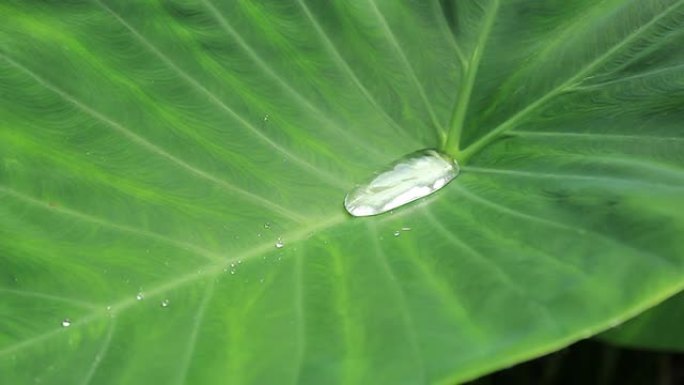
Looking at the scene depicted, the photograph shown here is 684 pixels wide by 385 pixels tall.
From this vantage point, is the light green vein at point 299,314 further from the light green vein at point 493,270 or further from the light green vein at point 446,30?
the light green vein at point 446,30

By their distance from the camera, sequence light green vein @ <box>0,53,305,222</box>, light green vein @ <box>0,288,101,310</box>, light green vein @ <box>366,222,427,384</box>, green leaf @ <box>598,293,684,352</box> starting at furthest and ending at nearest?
green leaf @ <box>598,293,684,352</box> → light green vein @ <box>0,53,305,222</box> → light green vein @ <box>0,288,101,310</box> → light green vein @ <box>366,222,427,384</box>

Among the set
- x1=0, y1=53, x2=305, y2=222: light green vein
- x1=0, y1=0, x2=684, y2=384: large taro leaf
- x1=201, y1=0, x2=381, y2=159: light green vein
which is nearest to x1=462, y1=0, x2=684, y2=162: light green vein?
x1=0, y1=0, x2=684, y2=384: large taro leaf

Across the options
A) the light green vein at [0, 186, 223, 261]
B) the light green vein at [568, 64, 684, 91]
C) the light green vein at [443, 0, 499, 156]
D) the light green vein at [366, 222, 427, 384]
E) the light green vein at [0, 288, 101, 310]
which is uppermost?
the light green vein at [443, 0, 499, 156]

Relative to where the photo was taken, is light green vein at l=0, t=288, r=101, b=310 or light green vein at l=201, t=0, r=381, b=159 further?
light green vein at l=201, t=0, r=381, b=159

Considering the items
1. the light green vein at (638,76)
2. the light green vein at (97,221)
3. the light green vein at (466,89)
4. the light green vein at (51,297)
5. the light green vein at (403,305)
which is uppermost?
the light green vein at (466,89)

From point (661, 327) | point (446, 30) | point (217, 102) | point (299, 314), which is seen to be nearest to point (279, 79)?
point (217, 102)

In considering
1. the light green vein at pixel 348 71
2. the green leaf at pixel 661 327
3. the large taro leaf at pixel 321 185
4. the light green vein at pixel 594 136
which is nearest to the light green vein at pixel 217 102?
the large taro leaf at pixel 321 185

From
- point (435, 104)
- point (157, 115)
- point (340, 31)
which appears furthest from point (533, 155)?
point (157, 115)

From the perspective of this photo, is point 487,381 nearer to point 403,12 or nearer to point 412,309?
point 403,12

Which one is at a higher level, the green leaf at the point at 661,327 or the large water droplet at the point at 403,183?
the large water droplet at the point at 403,183

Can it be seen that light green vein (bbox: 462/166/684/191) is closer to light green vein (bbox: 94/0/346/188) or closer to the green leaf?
light green vein (bbox: 94/0/346/188)
